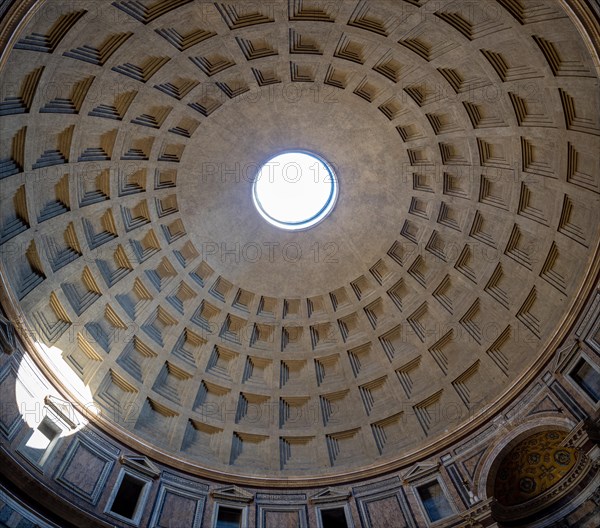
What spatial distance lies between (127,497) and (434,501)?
13361 mm

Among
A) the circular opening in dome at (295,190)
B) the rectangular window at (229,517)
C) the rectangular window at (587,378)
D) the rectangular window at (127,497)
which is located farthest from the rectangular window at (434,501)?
the circular opening in dome at (295,190)

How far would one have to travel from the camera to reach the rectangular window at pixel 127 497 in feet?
79.4

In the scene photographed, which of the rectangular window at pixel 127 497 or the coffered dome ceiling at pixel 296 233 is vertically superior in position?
the coffered dome ceiling at pixel 296 233

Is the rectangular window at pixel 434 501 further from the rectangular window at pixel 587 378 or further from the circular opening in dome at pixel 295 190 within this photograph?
the circular opening in dome at pixel 295 190

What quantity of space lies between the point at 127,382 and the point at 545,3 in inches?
960

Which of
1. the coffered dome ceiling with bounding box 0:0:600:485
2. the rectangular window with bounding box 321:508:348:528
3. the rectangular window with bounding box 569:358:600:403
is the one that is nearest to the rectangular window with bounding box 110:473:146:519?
the coffered dome ceiling with bounding box 0:0:600:485

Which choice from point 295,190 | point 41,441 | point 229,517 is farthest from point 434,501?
point 295,190

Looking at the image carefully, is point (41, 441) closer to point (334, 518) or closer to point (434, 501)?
point (334, 518)

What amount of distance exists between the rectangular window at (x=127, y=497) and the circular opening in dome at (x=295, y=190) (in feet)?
51.2

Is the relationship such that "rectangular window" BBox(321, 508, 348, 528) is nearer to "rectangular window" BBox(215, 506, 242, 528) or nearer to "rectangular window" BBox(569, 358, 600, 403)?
"rectangular window" BBox(215, 506, 242, 528)

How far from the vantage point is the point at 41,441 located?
23.2 m

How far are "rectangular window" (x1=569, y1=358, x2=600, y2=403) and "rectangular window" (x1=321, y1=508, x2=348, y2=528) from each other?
1180cm

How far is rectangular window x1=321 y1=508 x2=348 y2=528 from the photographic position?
26.3 m

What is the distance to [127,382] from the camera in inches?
1135
